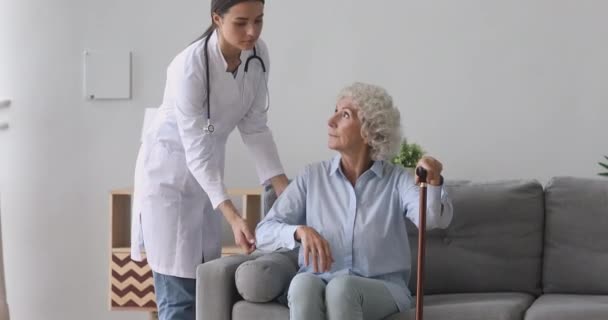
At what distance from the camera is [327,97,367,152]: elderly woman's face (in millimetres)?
2996

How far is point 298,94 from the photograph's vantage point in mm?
4320

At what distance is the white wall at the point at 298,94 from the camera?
4078mm

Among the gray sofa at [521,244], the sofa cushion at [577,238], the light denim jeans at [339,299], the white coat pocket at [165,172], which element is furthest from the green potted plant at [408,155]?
the white coat pocket at [165,172]

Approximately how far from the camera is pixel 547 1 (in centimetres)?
409

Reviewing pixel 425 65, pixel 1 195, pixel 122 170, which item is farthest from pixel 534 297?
pixel 1 195

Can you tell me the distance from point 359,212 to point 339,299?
0.36 m

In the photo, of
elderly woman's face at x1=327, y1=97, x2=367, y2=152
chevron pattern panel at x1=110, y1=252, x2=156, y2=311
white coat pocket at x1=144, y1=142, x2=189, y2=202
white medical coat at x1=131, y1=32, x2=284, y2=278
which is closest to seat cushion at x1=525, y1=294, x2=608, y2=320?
elderly woman's face at x1=327, y1=97, x2=367, y2=152

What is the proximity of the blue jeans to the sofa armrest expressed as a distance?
78 mm

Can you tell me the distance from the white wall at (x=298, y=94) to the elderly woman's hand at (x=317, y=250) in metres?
1.54

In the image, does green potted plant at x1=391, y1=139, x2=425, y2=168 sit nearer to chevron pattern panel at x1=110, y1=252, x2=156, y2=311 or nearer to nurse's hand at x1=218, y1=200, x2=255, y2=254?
chevron pattern panel at x1=110, y1=252, x2=156, y2=311

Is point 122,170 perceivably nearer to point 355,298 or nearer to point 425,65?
point 425,65

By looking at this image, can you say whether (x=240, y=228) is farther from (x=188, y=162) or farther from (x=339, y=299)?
(x=339, y=299)

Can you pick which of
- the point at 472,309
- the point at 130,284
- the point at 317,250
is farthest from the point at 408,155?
the point at 130,284

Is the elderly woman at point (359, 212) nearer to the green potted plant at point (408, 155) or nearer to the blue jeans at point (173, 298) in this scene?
the blue jeans at point (173, 298)
